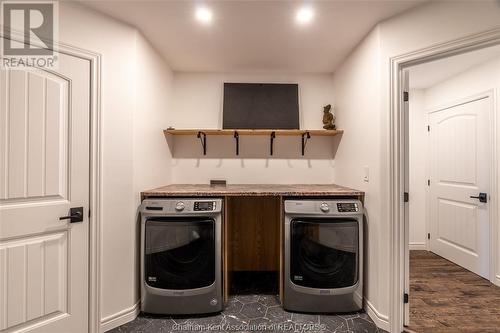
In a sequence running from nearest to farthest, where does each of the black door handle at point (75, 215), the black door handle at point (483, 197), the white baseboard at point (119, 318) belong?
the black door handle at point (75, 215) → the white baseboard at point (119, 318) → the black door handle at point (483, 197)

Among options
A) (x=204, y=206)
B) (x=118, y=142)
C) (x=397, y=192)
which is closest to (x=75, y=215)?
(x=118, y=142)

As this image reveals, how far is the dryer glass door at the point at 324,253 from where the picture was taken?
1851mm

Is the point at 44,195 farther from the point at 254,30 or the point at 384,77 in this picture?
the point at 384,77

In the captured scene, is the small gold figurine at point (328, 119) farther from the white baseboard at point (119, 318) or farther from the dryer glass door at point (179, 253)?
the white baseboard at point (119, 318)

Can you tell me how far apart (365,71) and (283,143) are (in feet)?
3.75

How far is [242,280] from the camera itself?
2455 millimetres

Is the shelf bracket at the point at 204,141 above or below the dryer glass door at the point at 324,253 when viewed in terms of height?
above

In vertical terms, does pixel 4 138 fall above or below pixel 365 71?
below


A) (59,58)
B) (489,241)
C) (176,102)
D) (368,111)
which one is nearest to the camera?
(59,58)

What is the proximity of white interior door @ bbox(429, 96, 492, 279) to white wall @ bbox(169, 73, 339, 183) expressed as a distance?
161 centimetres

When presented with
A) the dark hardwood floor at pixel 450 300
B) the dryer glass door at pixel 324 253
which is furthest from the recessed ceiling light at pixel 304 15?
the dark hardwood floor at pixel 450 300

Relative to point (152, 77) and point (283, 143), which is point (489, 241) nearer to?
point (283, 143)

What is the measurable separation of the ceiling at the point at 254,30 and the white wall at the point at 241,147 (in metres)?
0.22

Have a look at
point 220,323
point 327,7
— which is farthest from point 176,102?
point 220,323
